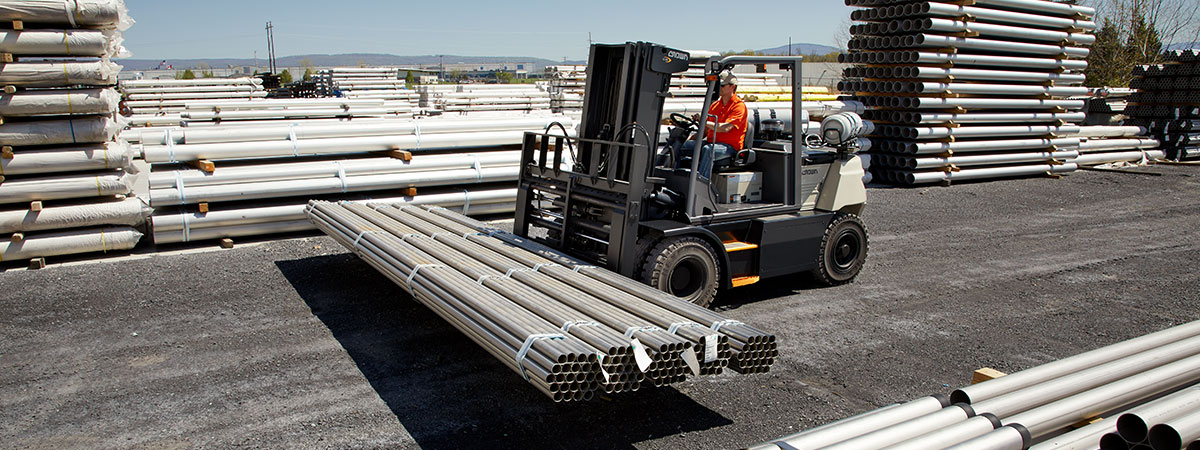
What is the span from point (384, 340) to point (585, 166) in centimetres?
255

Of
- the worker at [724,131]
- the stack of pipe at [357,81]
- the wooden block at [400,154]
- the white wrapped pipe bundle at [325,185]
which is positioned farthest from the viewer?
the stack of pipe at [357,81]

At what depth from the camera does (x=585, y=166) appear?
7.95m

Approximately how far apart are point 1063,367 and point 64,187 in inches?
381

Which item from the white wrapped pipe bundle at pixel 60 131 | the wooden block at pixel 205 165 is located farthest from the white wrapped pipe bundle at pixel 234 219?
the white wrapped pipe bundle at pixel 60 131

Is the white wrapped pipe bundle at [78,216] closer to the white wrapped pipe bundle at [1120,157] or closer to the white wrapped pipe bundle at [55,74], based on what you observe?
the white wrapped pipe bundle at [55,74]

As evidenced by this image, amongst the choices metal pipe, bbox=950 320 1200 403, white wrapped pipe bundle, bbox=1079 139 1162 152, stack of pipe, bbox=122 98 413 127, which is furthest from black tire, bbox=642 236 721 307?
white wrapped pipe bundle, bbox=1079 139 1162 152

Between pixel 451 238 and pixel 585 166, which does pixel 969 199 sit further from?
pixel 451 238

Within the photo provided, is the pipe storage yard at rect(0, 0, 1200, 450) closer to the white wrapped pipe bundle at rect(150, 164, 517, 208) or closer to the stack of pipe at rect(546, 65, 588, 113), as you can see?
the white wrapped pipe bundle at rect(150, 164, 517, 208)

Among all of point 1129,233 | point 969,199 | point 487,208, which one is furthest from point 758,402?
point 969,199

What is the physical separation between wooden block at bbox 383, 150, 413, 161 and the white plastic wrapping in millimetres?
3295

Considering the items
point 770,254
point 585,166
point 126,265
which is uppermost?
point 585,166

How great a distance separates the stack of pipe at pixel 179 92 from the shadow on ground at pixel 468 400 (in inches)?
868

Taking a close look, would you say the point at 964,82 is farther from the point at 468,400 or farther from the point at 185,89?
the point at 185,89

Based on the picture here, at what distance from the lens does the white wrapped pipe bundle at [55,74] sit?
28.9ft
